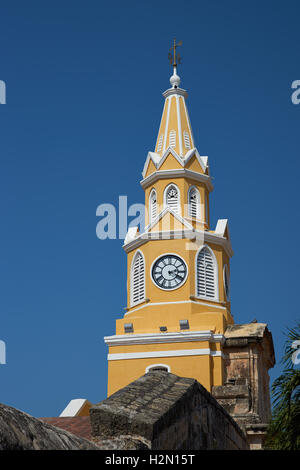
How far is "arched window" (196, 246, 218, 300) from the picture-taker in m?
31.7

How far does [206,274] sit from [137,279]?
123 inches

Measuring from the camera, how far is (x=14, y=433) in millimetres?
4590

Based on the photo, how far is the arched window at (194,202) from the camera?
111 ft

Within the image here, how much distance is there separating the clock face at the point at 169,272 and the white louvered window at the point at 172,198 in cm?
266

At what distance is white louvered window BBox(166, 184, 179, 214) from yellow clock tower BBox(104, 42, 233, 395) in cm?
5

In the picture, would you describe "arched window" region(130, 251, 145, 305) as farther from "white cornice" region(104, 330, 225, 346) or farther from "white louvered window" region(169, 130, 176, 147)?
"white louvered window" region(169, 130, 176, 147)

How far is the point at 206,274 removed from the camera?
32000 millimetres

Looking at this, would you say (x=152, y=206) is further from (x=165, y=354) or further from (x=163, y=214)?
(x=165, y=354)

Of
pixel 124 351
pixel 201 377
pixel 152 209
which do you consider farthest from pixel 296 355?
pixel 152 209

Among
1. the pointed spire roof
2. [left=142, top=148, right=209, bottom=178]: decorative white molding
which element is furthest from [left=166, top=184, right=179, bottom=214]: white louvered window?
the pointed spire roof

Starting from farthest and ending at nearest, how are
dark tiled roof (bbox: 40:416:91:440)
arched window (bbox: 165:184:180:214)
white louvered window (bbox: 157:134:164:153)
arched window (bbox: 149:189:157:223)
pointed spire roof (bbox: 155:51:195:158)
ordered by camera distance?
white louvered window (bbox: 157:134:164:153) → pointed spire roof (bbox: 155:51:195:158) → arched window (bbox: 149:189:157:223) → arched window (bbox: 165:184:180:214) → dark tiled roof (bbox: 40:416:91:440)

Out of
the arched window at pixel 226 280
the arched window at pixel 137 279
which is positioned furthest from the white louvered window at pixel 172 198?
the arched window at pixel 226 280

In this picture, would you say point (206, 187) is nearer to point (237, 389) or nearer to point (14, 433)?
point (237, 389)

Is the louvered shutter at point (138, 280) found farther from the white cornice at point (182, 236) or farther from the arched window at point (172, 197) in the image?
the arched window at point (172, 197)
